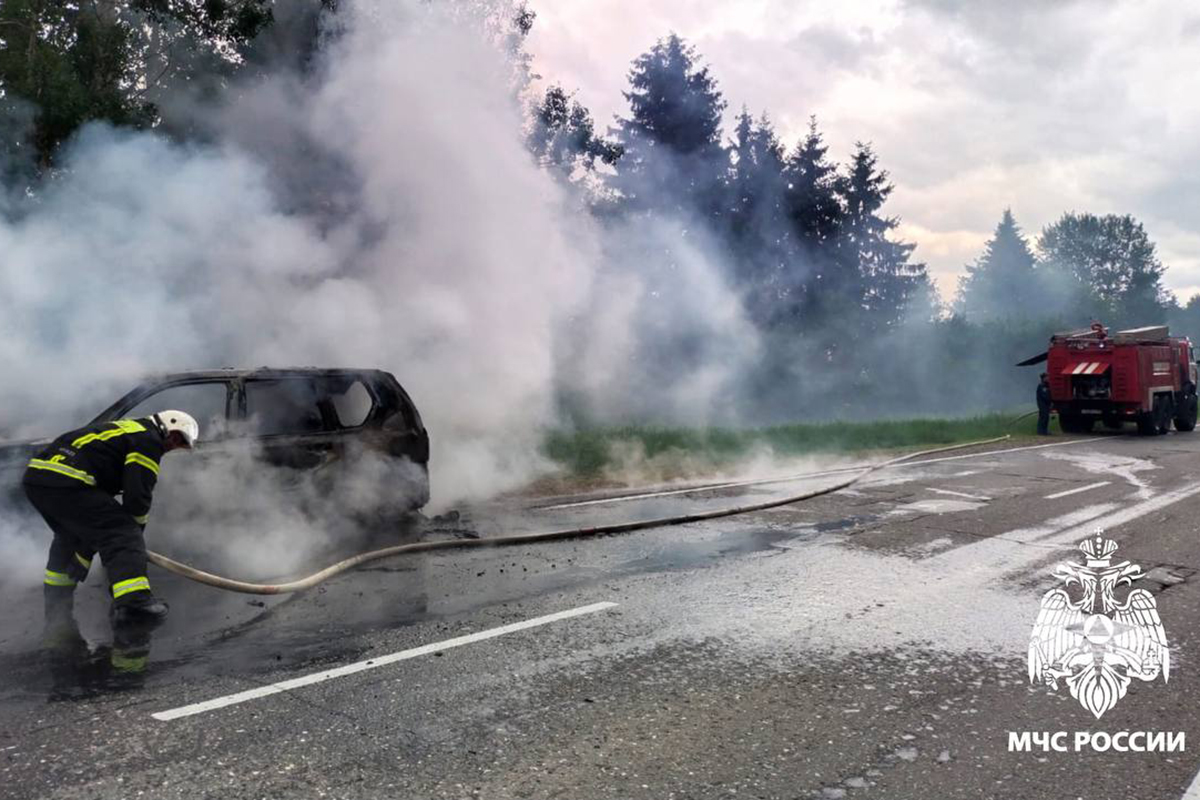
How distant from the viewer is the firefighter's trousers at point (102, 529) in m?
5.09

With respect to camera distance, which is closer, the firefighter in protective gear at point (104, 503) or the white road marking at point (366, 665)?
the white road marking at point (366, 665)

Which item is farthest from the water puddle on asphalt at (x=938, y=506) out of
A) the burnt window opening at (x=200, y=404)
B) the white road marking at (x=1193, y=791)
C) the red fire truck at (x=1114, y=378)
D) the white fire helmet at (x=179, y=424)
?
the red fire truck at (x=1114, y=378)

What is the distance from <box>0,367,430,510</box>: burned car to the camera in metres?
6.49

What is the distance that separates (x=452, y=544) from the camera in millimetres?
7391

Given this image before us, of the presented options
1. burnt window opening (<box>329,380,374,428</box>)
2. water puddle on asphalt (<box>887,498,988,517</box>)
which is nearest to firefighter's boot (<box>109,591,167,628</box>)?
burnt window opening (<box>329,380,374,428</box>)

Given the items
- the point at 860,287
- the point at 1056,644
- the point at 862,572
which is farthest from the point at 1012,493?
the point at 860,287

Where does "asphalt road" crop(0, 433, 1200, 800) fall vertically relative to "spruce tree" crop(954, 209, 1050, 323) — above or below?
below

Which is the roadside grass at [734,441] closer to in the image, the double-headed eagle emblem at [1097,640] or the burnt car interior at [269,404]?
the burnt car interior at [269,404]

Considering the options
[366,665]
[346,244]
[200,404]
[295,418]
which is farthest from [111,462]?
[346,244]

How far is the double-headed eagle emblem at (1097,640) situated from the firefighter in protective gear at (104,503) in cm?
493

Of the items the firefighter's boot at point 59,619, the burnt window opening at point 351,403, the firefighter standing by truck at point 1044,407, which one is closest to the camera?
the firefighter's boot at point 59,619

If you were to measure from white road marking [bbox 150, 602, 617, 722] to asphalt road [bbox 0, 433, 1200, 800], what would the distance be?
2cm

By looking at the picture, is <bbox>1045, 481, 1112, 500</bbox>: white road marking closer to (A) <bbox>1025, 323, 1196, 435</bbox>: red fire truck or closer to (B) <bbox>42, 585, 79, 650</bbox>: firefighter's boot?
(A) <bbox>1025, 323, 1196, 435</bbox>: red fire truck

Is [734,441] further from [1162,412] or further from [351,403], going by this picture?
[1162,412]
